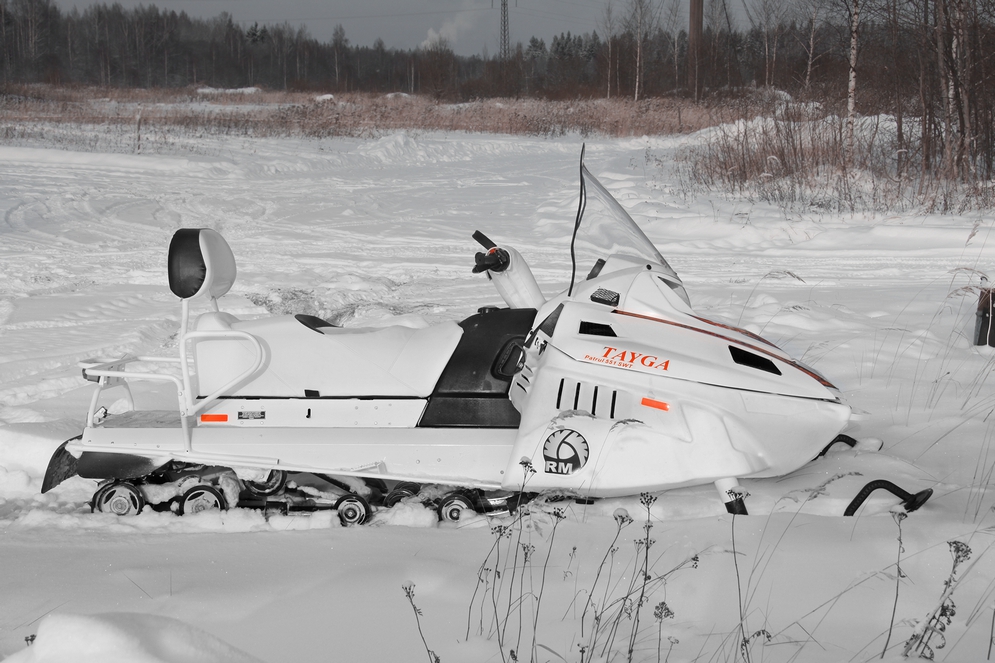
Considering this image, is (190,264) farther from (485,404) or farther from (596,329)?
(596,329)

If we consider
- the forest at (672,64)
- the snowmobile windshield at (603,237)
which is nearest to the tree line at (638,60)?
the forest at (672,64)

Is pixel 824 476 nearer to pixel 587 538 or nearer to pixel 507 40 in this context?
pixel 587 538

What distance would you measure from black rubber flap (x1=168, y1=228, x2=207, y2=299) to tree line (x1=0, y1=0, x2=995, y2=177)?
723 centimetres

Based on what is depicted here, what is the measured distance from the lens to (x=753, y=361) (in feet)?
9.05

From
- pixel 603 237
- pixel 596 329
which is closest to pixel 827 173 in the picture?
pixel 603 237

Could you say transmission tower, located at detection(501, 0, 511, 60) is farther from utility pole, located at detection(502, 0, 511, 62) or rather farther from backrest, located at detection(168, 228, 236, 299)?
backrest, located at detection(168, 228, 236, 299)

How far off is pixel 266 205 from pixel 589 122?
1912 centimetres

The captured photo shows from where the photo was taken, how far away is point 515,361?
3.05 m

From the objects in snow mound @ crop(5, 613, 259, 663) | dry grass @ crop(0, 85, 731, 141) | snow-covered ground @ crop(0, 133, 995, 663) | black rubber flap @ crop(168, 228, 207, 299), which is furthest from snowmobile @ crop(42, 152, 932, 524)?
dry grass @ crop(0, 85, 731, 141)

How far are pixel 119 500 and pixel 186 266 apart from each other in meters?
1.02

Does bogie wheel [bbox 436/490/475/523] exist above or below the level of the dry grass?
below

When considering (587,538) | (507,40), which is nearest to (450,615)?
(587,538)

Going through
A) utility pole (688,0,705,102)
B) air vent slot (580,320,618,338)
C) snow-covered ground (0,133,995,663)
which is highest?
utility pole (688,0,705,102)

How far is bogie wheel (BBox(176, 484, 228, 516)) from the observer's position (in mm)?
3059
